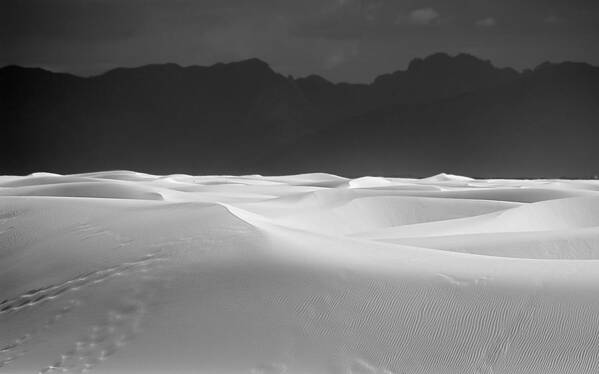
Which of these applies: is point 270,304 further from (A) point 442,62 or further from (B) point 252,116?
(B) point 252,116

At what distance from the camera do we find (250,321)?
13.5 ft

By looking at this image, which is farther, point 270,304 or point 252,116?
point 252,116

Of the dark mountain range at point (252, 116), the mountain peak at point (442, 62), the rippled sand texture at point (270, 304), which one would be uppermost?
the mountain peak at point (442, 62)

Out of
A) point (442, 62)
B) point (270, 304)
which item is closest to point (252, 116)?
point (442, 62)

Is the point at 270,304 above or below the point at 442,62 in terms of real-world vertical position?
below

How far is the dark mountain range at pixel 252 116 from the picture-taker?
4208 inches

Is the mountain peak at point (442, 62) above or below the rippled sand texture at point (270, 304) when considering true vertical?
above

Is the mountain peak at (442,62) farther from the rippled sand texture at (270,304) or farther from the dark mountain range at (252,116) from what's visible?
the rippled sand texture at (270,304)

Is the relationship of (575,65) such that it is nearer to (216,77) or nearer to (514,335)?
(216,77)

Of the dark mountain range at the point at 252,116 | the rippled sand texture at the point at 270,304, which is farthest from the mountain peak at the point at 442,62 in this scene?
the rippled sand texture at the point at 270,304

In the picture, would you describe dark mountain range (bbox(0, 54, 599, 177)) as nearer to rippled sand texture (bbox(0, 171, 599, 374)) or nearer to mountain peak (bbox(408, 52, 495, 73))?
mountain peak (bbox(408, 52, 495, 73))

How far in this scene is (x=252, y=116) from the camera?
14512 cm

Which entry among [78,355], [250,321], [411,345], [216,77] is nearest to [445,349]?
[411,345]

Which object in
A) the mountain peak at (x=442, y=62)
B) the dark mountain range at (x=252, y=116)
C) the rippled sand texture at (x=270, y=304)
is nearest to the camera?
the rippled sand texture at (x=270, y=304)
